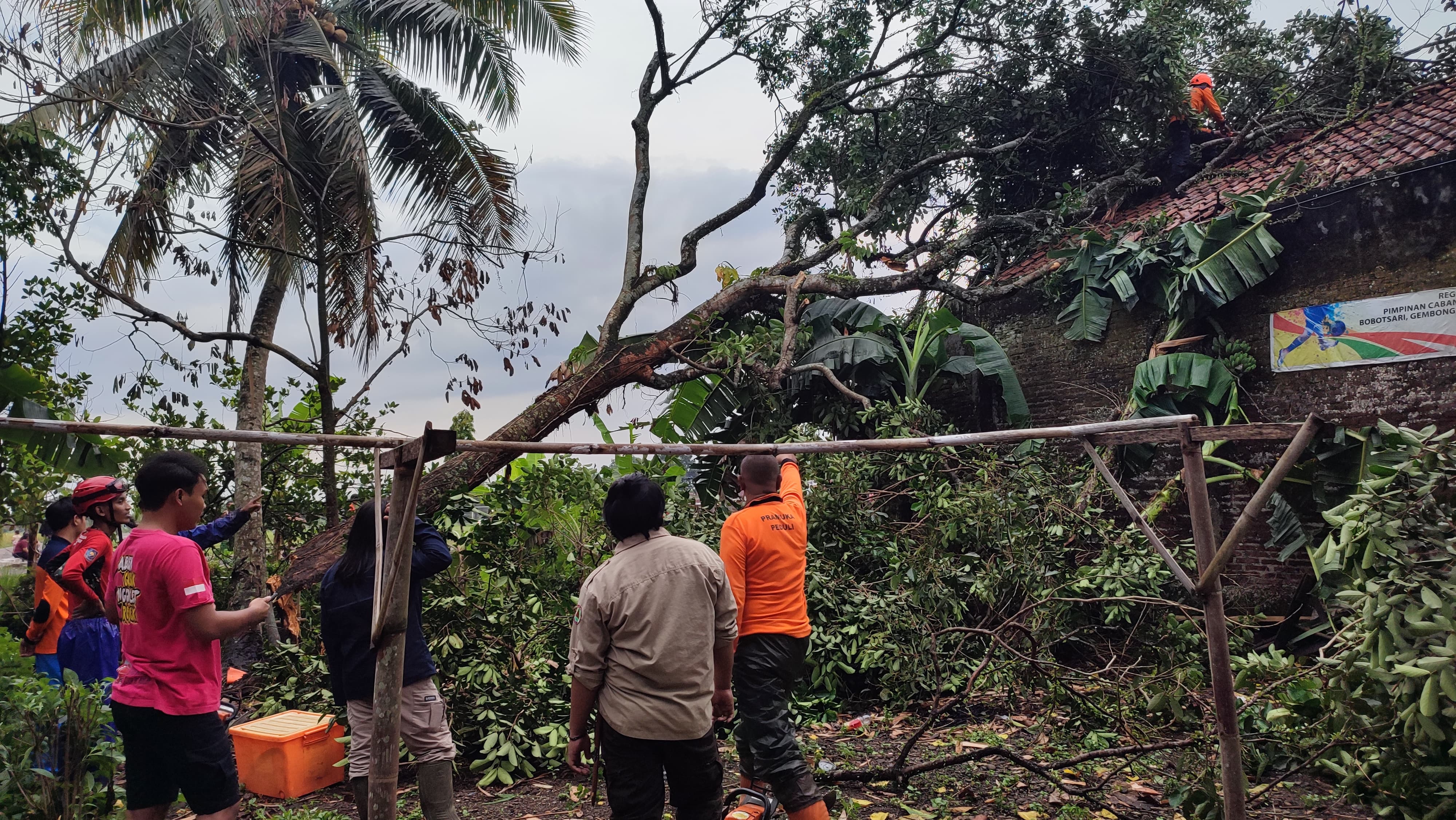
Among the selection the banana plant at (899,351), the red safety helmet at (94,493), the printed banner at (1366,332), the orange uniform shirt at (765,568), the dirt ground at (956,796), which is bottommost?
the dirt ground at (956,796)

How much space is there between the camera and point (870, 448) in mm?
3746

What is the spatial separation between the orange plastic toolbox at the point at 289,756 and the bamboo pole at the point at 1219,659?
4.57 metres

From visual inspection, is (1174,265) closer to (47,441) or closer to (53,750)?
(53,750)

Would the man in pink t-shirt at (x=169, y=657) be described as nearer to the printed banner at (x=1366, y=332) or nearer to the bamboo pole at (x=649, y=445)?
the bamboo pole at (x=649, y=445)

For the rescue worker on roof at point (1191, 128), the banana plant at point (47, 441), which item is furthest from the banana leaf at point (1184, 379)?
the banana plant at point (47, 441)

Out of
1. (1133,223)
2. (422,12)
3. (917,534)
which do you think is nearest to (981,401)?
(1133,223)

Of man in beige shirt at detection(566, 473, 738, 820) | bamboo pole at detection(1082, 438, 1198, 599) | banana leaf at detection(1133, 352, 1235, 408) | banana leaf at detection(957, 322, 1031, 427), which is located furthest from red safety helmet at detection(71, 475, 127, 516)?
banana leaf at detection(1133, 352, 1235, 408)

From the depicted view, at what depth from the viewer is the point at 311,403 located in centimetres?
964

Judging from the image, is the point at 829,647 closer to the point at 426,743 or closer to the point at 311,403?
the point at 426,743

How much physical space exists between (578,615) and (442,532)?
9.96ft

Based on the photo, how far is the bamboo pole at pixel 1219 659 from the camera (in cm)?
325

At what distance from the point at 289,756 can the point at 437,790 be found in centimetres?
173

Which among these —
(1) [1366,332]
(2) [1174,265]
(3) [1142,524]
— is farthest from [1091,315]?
(3) [1142,524]

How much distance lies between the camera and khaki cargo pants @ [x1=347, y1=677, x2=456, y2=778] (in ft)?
12.3
